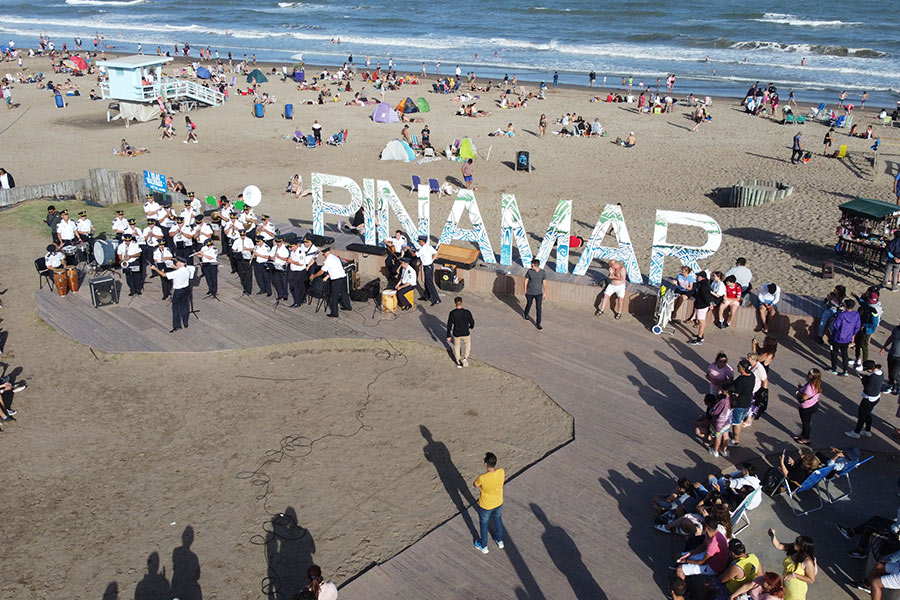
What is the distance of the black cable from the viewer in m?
9.33

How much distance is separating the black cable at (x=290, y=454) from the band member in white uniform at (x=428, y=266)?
41.4 inches

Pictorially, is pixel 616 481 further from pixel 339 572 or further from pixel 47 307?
pixel 47 307

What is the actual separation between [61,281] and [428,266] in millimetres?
8046

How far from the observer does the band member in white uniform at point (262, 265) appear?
15.8 metres

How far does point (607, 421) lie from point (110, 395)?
824cm

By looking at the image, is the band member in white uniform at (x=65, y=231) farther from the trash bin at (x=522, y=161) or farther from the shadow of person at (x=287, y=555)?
the trash bin at (x=522, y=161)

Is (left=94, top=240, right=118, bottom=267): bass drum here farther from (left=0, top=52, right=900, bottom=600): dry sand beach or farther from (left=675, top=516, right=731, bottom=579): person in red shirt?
(left=675, top=516, right=731, bottom=579): person in red shirt

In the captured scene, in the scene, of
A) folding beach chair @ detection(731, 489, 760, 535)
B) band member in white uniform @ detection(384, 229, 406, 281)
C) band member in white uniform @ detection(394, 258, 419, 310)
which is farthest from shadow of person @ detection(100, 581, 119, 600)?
band member in white uniform @ detection(384, 229, 406, 281)

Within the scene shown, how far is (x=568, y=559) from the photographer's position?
895cm

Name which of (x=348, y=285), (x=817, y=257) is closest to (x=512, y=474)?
(x=348, y=285)

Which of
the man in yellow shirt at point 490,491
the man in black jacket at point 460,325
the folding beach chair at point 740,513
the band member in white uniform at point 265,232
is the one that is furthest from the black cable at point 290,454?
the folding beach chair at point 740,513

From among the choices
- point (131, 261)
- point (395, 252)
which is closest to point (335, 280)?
point (395, 252)

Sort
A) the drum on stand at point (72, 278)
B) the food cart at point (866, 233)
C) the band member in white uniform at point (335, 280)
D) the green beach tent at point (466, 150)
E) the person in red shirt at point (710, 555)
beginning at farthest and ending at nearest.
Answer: the green beach tent at point (466, 150) → the food cart at point (866, 233) → the drum on stand at point (72, 278) → the band member in white uniform at point (335, 280) → the person in red shirt at point (710, 555)

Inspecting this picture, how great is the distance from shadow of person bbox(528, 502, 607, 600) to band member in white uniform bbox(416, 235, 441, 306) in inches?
269
